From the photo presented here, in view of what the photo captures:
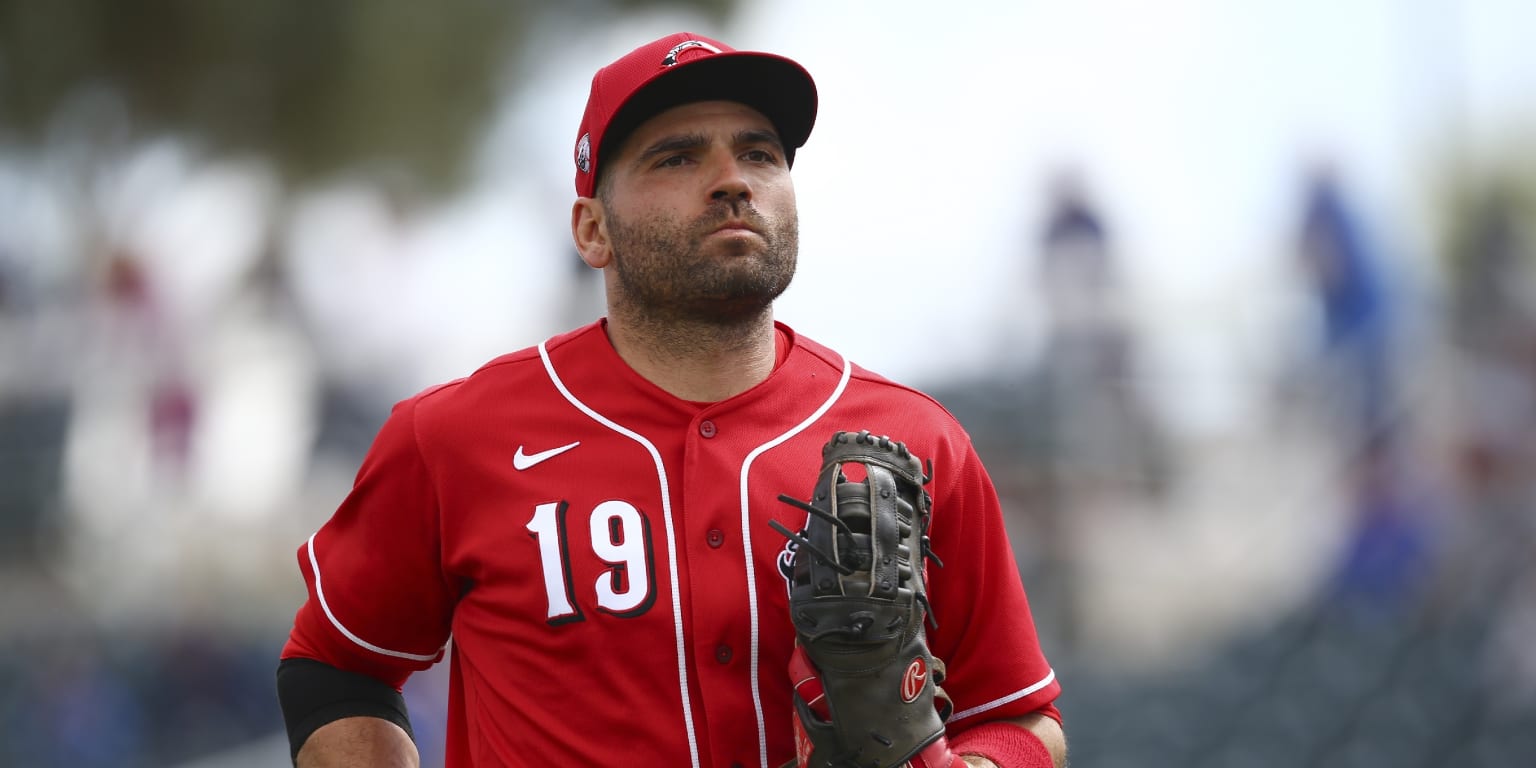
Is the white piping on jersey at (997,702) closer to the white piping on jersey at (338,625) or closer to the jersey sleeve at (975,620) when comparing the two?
the jersey sleeve at (975,620)

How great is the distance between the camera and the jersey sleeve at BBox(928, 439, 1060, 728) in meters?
2.18

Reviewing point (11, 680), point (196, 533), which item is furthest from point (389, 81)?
point (11, 680)

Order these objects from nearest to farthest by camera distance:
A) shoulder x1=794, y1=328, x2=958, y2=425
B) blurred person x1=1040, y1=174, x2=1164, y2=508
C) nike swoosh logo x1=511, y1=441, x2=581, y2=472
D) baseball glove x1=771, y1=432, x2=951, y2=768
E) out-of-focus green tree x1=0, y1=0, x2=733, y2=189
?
baseball glove x1=771, y1=432, x2=951, y2=768 → nike swoosh logo x1=511, y1=441, x2=581, y2=472 → shoulder x1=794, y1=328, x2=958, y2=425 → blurred person x1=1040, y1=174, x2=1164, y2=508 → out-of-focus green tree x1=0, y1=0, x2=733, y2=189

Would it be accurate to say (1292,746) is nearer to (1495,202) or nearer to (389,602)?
(1495,202)

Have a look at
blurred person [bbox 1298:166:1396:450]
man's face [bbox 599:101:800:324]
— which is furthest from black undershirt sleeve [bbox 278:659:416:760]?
blurred person [bbox 1298:166:1396:450]

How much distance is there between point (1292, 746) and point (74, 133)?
11.0m

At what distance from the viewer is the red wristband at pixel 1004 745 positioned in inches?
83.9

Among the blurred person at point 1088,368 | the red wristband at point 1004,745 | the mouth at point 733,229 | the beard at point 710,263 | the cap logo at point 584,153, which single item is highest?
the cap logo at point 584,153

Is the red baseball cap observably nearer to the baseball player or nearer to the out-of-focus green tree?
the baseball player

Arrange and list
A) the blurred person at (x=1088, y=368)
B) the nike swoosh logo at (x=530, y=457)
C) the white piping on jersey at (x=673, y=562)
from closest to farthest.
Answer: the white piping on jersey at (x=673, y=562) < the nike swoosh logo at (x=530, y=457) < the blurred person at (x=1088, y=368)

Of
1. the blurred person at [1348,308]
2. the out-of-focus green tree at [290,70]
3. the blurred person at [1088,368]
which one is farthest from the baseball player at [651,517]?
the out-of-focus green tree at [290,70]

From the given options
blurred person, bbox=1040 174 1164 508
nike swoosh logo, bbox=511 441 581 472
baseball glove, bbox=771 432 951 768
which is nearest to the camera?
baseball glove, bbox=771 432 951 768

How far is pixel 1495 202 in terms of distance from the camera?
8125 millimetres

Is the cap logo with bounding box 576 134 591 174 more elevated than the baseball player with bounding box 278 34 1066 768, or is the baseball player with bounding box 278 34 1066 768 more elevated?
the cap logo with bounding box 576 134 591 174
